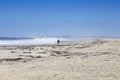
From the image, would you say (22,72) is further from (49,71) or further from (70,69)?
(70,69)

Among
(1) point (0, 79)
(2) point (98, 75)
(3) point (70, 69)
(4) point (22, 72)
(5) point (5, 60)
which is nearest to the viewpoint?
(1) point (0, 79)

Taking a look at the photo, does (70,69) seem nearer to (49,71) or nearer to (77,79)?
(49,71)

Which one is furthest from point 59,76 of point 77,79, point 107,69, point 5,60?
point 5,60

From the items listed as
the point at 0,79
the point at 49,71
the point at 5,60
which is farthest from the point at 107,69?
the point at 5,60

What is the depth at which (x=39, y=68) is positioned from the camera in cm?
1580

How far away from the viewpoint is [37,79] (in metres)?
12.7

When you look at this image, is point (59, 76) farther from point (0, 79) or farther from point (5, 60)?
point (5, 60)

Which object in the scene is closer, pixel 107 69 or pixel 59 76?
pixel 59 76

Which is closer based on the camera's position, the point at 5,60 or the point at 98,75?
the point at 98,75

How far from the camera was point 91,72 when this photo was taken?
14.4 m

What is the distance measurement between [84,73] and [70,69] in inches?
56.2

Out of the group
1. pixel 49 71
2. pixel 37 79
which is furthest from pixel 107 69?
pixel 37 79

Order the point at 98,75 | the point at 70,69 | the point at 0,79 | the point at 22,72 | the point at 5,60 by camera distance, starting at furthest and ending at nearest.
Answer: the point at 5,60 → the point at 70,69 → the point at 22,72 → the point at 98,75 → the point at 0,79

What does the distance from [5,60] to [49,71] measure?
5.95 meters
